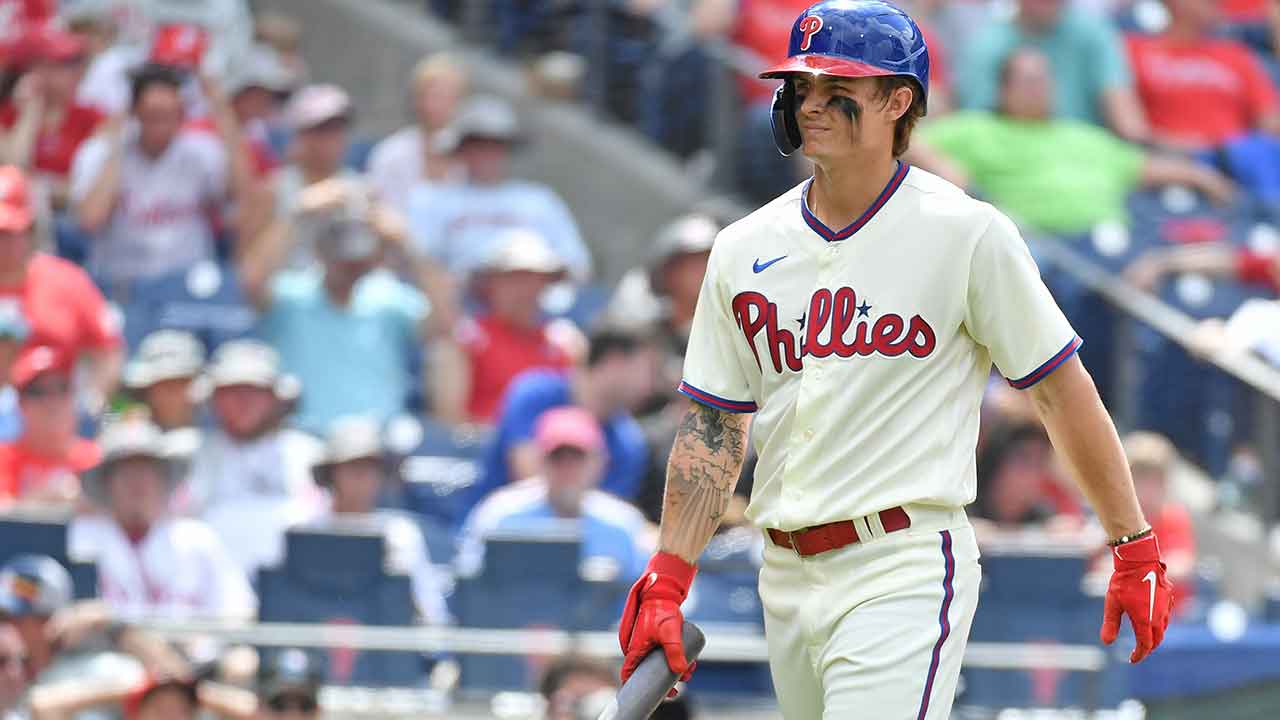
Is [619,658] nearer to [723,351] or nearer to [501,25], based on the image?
[723,351]

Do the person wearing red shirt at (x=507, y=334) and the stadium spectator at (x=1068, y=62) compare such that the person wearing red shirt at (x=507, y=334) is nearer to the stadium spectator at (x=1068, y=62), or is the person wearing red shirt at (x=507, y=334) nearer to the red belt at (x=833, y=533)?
the stadium spectator at (x=1068, y=62)

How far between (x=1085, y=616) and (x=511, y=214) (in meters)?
3.34

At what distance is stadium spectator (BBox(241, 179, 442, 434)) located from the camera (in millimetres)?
7676

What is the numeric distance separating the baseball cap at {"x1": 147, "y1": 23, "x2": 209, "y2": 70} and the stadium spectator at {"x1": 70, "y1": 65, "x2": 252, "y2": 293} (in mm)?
723

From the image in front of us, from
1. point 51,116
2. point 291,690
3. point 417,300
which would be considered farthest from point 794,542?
point 51,116

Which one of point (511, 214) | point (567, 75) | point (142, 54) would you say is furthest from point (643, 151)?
point (142, 54)

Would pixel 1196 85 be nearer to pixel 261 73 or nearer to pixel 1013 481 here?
pixel 1013 481

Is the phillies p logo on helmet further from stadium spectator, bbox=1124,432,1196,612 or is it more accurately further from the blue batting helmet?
stadium spectator, bbox=1124,432,1196,612

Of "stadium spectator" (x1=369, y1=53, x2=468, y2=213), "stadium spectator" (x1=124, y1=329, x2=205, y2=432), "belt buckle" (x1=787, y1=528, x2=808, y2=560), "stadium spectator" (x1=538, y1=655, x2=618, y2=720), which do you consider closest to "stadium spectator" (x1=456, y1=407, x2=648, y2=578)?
"stadium spectator" (x1=538, y1=655, x2=618, y2=720)

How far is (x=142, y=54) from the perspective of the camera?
9.03 meters

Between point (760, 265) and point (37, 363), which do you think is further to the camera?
point (37, 363)

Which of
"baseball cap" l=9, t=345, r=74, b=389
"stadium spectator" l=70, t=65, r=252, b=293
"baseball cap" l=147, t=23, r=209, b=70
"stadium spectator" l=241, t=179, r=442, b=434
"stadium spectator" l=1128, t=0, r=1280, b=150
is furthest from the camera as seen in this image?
"stadium spectator" l=1128, t=0, r=1280, b=150

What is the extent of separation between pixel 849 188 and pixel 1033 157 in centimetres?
503

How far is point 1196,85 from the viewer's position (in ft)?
32.1
